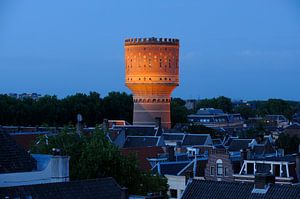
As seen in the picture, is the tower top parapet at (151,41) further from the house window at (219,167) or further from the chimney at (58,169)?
the chimney at (58,169)

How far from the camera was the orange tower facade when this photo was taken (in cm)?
12544

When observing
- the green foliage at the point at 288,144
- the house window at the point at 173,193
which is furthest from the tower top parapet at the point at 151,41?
the house window at the point at 173,193

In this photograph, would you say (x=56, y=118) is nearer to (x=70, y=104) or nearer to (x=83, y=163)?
(x=70, y=104)

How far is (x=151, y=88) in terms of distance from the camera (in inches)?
4943

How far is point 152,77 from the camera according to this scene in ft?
413

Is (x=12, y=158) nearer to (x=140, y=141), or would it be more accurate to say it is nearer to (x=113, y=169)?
(x=113, y=169)

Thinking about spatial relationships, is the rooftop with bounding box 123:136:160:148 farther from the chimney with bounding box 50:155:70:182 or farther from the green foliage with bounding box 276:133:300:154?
the chimney with bounding box 50:155:70:182

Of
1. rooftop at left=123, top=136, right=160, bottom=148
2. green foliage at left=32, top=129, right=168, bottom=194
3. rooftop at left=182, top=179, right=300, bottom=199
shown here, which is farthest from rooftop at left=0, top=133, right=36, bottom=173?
rooftop at left=123, top=136, right=160, bottom=148

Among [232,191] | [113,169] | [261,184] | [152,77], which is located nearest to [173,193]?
[113,169]

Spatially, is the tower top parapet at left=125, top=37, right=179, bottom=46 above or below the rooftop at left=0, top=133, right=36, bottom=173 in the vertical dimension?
above

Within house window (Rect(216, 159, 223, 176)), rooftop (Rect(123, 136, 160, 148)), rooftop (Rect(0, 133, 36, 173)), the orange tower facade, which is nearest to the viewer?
rooftop (Rect(0, 133, 36, 173))

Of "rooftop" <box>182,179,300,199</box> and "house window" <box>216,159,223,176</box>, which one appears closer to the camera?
"rooftop" <box>182,179,300,199</box>

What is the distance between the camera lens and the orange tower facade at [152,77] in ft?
412

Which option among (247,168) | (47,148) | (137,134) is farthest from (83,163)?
(137,134)
